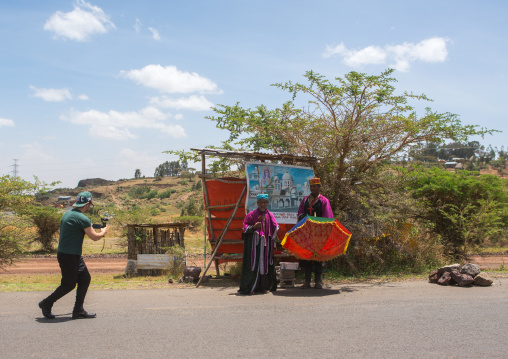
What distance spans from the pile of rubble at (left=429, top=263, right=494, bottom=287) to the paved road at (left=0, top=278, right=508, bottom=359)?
28.6 inches

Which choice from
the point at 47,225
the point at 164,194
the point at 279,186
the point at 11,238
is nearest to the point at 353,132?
the point at 279,186

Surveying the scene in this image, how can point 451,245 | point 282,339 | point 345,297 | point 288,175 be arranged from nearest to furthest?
point 282,339, point 345,297, point 288,175, point 451,245

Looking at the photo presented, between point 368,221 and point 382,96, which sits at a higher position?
point 382,96

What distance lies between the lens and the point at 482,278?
9.09m

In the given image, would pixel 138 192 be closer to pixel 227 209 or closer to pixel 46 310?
pixel 227 209

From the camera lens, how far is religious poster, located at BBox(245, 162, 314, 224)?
10.3 metres

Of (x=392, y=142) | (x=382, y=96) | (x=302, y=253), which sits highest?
(x=382, y=96)

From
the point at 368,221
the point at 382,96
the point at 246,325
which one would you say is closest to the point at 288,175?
the point at 368,221

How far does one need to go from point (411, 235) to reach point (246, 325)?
24.1 ft

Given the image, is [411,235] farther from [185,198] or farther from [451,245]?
[185,198]

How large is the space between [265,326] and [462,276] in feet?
16.7

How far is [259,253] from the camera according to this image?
8977mm

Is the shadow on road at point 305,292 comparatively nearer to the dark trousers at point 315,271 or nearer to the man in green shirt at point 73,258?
the dark trousers at point 315,271

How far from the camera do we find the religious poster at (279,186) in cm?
1028
